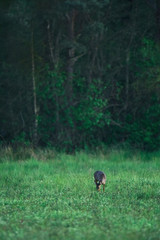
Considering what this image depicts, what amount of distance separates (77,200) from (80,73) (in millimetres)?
13407

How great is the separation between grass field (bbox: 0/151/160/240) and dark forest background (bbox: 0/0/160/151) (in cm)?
501

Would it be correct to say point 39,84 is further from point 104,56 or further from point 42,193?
point 42,193

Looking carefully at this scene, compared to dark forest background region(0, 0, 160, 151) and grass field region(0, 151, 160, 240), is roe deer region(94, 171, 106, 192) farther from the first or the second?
dark forest background region(0, 0, 160, 151)

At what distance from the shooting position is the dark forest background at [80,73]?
797 inches

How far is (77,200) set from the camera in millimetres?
9039

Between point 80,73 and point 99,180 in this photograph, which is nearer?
point 99,180

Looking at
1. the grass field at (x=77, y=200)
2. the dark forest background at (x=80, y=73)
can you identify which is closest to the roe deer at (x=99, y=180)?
the grass field at (x=77, y=200)

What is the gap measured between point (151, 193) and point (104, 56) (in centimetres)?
1339

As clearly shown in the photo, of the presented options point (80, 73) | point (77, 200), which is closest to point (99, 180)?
point (77, 200)

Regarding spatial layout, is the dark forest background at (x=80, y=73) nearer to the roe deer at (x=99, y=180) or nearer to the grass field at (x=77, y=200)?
the grass field at (x=77, y=200)

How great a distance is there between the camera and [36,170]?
44.3 ft

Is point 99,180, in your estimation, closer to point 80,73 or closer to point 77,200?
point 77,200

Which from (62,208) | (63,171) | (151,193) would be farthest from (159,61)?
(62,208)

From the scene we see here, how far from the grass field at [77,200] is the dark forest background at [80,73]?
501 cm
